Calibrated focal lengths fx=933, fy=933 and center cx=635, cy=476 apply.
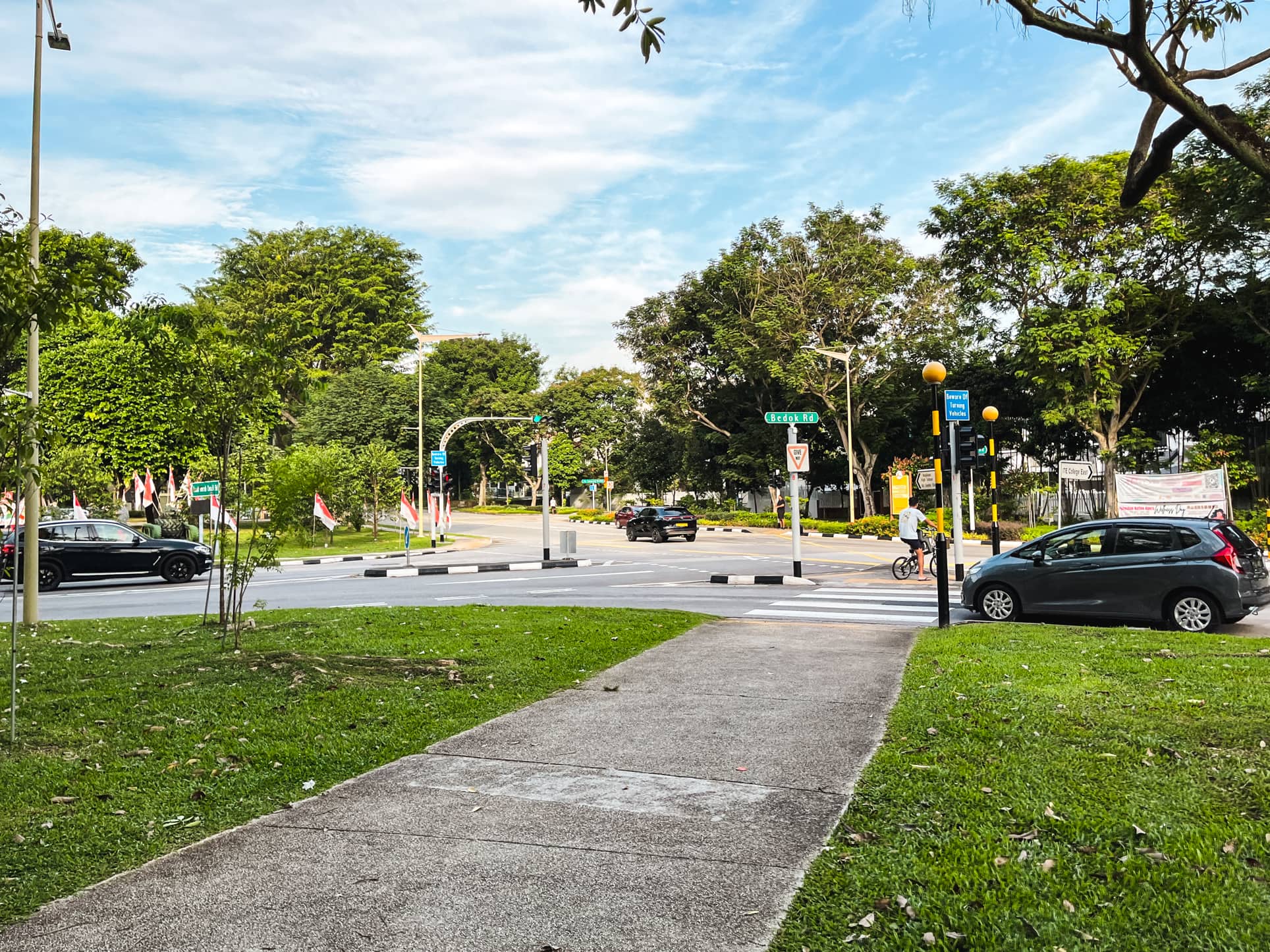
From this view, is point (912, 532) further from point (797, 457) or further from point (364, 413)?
point (364, 413)

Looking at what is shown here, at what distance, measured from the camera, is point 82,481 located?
3653 centimetres

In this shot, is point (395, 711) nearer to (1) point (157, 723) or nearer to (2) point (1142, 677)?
(1) point (157, 723)

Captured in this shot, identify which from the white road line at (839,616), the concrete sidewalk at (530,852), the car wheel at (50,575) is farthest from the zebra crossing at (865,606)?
the car wheel at (50,575)

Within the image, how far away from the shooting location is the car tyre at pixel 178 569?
2266cm

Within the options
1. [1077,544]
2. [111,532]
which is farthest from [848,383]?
[111,532]

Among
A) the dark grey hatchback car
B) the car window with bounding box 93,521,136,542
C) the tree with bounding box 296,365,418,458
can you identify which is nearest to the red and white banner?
the dark grey hatchback car

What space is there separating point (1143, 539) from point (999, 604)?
78.6 inches

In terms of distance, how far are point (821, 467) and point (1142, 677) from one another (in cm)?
4278

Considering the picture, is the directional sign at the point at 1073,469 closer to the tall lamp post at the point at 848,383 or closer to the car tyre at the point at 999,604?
the tall lamp post at the point at 848,383

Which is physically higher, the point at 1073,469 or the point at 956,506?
the point at 1073,469

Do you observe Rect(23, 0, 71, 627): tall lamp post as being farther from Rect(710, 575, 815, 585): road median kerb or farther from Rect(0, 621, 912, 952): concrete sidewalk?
Rect(710, 575, 815, 585): road median kerb

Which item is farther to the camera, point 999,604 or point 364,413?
point 364,413

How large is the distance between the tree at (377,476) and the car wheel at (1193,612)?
3175cm

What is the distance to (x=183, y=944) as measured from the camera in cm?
321
